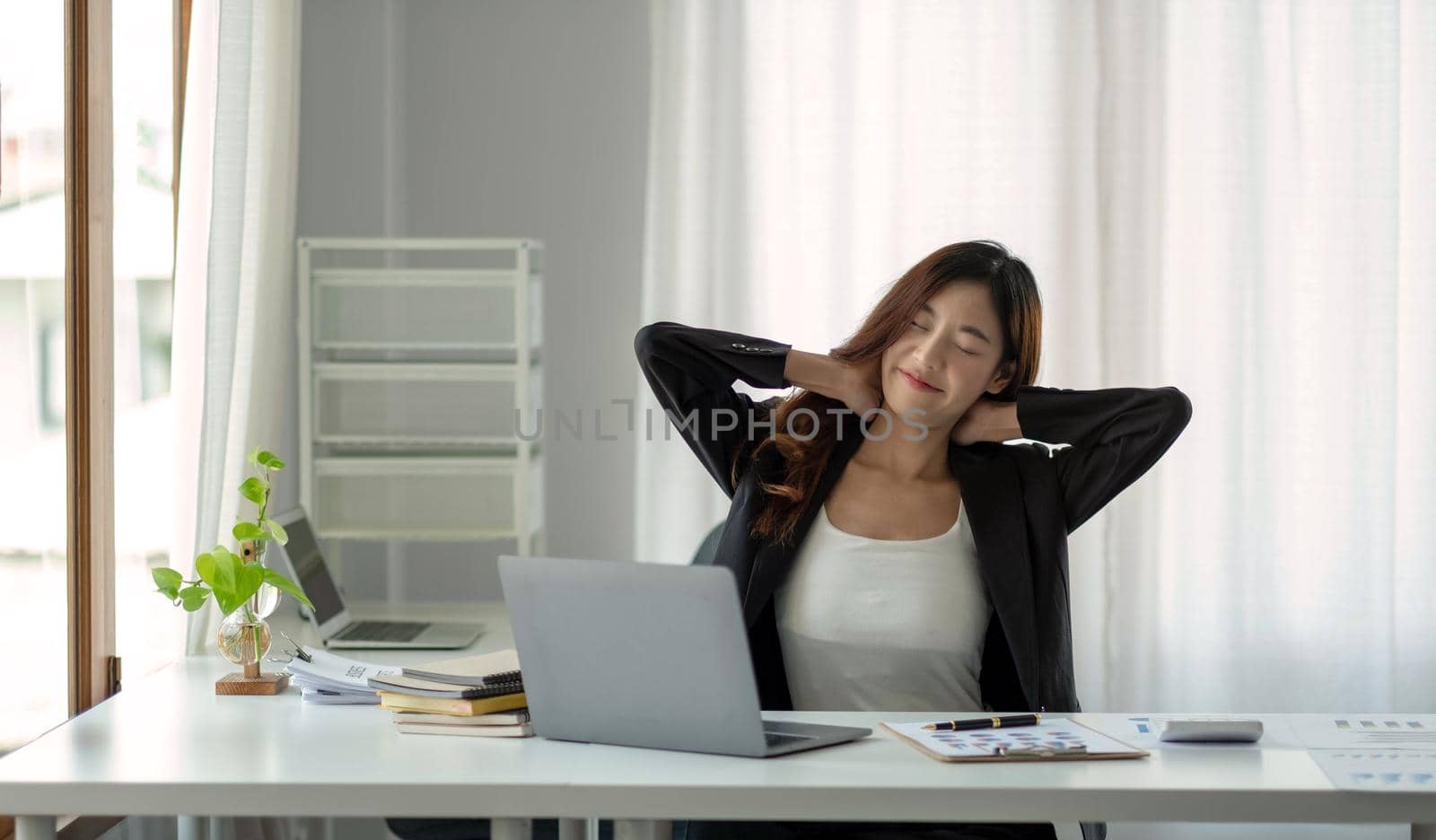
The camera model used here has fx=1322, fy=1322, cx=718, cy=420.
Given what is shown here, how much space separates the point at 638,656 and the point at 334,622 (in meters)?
1.28

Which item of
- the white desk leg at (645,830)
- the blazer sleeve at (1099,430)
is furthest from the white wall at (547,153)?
the white desk leg at (645,830)

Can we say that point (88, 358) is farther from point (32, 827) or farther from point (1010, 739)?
point (1010, 739)

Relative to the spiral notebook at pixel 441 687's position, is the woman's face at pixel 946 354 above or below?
above

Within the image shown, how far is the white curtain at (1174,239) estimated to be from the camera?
312 centimetres

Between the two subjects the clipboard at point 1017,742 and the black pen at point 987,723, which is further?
the black pen at point 987,723

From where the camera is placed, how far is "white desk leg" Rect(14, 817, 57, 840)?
1.43m

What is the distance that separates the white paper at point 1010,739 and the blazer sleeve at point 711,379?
638mm

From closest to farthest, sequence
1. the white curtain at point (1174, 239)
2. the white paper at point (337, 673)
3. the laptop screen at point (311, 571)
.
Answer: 1. the white paper at point (337, 673)
2. the laptop screen at point (311, 571)
3. the white curtain at point (1174, 239)

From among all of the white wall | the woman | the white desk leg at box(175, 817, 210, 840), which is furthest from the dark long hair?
the white wall

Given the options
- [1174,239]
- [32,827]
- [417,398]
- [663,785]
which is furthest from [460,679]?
[1174,239]

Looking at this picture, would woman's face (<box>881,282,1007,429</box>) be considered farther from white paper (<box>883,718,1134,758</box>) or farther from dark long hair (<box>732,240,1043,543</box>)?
white paper (<box>883,718,1134,758</box>)

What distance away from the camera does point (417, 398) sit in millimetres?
2873

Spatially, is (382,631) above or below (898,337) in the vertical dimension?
below

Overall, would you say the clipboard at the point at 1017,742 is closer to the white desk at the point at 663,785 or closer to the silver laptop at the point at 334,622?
the white desk at the point at 663,785
